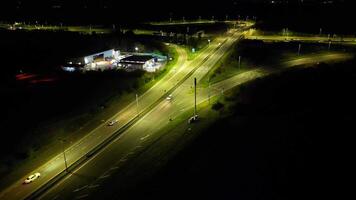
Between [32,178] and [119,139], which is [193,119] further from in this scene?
[32,178]

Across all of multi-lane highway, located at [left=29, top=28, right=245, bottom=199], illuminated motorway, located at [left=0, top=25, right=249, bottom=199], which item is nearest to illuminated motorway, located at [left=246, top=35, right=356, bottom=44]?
illuminated motorway, located at [left=0, top=25, right=249, bottom=199]

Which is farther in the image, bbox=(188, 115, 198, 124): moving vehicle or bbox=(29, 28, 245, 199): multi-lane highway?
bbox=(188, 115, 198, 124): moving vehicle

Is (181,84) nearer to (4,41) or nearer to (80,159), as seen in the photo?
(80,159)

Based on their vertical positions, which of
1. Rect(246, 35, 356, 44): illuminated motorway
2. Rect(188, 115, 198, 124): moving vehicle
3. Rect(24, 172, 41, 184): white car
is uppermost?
Rect(246, 35, 356, 44): illuminated motorway

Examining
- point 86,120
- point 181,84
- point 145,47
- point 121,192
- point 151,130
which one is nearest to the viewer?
point 121,192

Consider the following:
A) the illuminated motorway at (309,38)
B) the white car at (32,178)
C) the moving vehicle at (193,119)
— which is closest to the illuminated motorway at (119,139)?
the white car at (32,178)

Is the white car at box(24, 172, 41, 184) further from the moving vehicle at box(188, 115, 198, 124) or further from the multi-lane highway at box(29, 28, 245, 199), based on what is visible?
the moving vehicle at box(188, 115, 198, 124)

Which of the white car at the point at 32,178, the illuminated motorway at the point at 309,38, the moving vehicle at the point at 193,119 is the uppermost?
the illuminated motorway at the point at 309,38

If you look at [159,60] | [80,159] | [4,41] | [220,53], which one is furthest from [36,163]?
[4,41]

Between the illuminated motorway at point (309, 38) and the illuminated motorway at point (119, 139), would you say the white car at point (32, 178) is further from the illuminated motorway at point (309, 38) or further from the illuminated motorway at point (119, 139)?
the illuminated motorway at point (309, 38)

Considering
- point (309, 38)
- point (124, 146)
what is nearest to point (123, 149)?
point (124, 146)

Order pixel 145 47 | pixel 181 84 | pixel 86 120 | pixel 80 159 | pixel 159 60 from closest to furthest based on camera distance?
pixel 80 159, pixel 86 120, pixel 181 84, pixel 159 60, pixel 145 47
